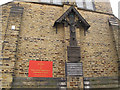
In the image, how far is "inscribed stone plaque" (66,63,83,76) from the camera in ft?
22.1

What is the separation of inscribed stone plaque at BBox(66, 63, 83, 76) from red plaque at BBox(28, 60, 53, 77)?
49.2 inches

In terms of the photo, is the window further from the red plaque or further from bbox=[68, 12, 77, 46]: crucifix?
the red plaque

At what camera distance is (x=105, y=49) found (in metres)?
8.59

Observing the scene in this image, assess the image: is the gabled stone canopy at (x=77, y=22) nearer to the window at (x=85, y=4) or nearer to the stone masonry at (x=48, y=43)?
the stone masonry at (x=48, y=43)

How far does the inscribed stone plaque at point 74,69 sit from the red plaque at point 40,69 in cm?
125

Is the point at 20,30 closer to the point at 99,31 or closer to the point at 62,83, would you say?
the point at 62,83

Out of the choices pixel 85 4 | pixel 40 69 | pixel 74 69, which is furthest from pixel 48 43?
pixel 85 4

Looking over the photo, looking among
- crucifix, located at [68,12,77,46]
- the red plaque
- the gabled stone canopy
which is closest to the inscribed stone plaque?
the red plaque

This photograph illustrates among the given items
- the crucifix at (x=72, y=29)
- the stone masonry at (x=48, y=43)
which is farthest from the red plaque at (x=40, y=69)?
the crucifix at (x=72, y=29)

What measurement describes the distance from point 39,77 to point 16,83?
4.83 ft

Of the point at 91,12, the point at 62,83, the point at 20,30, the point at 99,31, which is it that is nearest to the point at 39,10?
the point at 20,30

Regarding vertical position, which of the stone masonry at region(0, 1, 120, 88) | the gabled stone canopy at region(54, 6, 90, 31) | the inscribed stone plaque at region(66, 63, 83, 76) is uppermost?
the gabled stone canopy at region(54, 6, 90, 31)

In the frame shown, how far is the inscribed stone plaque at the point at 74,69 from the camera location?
22.1 feet

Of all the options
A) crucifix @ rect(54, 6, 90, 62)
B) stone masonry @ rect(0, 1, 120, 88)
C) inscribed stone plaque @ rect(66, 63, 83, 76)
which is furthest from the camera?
crucifix @ rect(54, 6, 90, 62)
